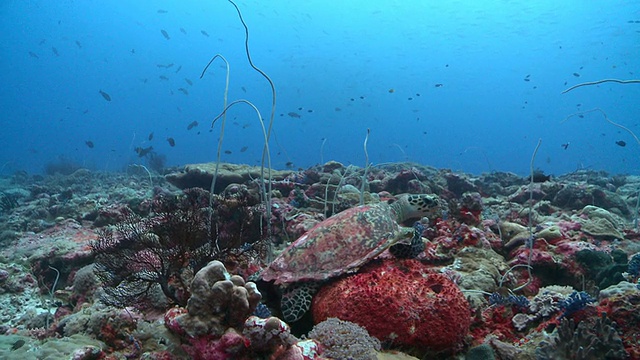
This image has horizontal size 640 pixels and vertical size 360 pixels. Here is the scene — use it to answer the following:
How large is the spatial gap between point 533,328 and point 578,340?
1052mm

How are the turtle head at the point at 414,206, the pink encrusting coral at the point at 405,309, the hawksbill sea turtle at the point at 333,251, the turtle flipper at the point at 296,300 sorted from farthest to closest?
the turtle head at the point at 414,206
the hawksbill sea turtle at the point at 333,251
the turtle flipper at the point at 296,300
the pink encrusting coral at the point at 405,309

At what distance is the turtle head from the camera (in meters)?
5.65

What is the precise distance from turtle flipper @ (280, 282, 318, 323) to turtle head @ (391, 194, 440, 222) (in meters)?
2.28

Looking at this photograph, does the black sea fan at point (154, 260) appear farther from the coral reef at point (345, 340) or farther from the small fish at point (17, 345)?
the coral reef at point (345, 340)

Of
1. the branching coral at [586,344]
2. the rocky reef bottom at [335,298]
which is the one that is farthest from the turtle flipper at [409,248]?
the branching coral at [586,344]

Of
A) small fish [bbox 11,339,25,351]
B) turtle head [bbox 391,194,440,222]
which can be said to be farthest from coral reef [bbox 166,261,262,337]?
turtle head [bbox 391,194,440,222]

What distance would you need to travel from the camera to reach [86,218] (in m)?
11.7

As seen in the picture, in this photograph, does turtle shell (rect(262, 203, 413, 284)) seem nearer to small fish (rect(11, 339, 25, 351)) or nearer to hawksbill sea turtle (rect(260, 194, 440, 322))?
hawksbill sea turtle (rect(260, 194, 440, 322))

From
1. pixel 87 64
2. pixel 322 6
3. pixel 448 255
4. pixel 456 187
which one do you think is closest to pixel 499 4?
pixel 322 6

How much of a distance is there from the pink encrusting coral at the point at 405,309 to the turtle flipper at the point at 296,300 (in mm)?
203

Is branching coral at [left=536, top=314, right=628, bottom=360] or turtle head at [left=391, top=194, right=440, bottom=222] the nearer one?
branching coral at [left=536, top=314, right=628, bottom=360]

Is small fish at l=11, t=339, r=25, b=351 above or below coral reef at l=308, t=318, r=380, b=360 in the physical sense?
below

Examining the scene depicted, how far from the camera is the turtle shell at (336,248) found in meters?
4.02

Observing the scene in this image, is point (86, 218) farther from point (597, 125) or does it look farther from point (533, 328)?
point (597, 125)
